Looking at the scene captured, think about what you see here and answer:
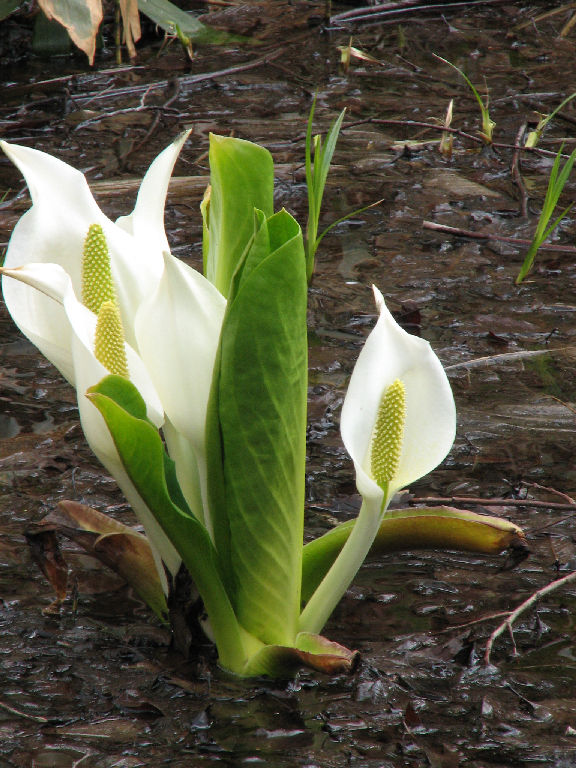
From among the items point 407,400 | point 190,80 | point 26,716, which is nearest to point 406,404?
point 407,400

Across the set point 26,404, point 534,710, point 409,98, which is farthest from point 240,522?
point 409,98

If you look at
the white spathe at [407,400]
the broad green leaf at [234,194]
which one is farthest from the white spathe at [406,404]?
the broad green leaf at [234,194]

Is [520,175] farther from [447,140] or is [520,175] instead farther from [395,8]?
[395,8]

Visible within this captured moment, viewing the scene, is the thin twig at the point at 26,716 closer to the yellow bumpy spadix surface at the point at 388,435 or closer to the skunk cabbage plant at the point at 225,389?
the skunk cabbage plant at the point at 225,389

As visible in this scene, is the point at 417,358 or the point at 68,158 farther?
the point at 68,158

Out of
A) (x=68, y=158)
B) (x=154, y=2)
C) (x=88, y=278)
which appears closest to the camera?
(x=88, y=278)

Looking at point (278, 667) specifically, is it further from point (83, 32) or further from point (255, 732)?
point (83, 32)

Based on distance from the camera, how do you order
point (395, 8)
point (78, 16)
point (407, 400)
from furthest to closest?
1. point (395, 8)
2. point (78, 16)
3. point (407, 400)

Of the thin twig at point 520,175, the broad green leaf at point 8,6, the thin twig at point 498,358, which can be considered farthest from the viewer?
the broad green leaf at point 8,6
